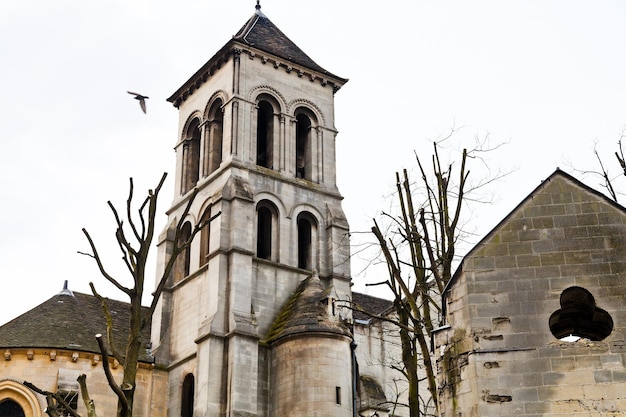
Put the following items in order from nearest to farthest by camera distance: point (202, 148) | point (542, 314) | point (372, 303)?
point (542, 314) → point (202, 148) → point (372, 303)

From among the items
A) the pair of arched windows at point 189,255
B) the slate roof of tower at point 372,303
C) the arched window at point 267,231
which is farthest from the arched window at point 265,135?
the slate roof of tower at point 372,303

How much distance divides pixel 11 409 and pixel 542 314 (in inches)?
755

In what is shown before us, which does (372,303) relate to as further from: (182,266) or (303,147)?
(182,266)

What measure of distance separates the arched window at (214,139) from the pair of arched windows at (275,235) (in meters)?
2.74

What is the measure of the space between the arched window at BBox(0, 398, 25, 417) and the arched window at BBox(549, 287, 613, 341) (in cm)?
1862

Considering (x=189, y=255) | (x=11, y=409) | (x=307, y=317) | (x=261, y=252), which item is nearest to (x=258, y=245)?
(x=261, y=252)

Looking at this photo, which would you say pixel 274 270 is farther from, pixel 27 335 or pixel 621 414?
pixel 621 414

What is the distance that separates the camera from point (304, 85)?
118ft

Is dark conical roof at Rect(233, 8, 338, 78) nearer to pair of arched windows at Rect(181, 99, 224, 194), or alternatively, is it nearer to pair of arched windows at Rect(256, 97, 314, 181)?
pair of arched windows at Rect(256, 97, 314, 181)

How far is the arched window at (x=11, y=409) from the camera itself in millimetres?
27688

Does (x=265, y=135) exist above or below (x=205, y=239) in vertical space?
above

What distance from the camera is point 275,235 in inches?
1268

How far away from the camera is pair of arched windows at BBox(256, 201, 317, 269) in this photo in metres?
32.1

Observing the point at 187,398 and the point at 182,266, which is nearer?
the point at 187,398
